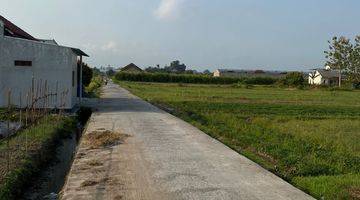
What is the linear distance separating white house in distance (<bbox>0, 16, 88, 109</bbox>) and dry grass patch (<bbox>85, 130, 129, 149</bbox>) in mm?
7775

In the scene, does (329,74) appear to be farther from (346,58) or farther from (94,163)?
(94,163)

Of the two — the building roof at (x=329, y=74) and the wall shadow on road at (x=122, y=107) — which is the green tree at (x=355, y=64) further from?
the wall shadow on road at (x=122, y=107)

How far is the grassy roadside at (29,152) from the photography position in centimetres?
948

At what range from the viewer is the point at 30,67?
23375 mm

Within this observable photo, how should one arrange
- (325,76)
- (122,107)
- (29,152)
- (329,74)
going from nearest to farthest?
(29,152)
(122,107)
(325,76)
(329,74)

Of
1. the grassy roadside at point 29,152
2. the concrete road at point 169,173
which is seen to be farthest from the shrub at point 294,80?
the concrete road at point 169,173

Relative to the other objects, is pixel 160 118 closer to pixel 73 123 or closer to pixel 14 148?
pixel 73 123

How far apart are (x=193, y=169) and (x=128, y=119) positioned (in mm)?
10473

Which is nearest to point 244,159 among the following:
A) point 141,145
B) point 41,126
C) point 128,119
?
point 141,145

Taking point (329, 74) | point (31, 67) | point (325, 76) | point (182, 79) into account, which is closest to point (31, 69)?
point (31, 67)

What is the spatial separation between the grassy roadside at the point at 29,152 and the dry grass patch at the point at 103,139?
1009 mm

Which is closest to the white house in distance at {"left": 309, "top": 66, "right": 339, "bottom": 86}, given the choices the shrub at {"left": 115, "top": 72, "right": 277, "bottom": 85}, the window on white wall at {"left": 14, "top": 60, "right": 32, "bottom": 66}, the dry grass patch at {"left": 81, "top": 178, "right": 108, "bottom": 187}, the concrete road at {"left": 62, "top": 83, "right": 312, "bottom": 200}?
the shrub at {"left": 115, "top": 72, "right": 277, "bottom": 85}

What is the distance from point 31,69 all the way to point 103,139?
34.1ft

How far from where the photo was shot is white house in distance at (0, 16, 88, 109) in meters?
23.0
